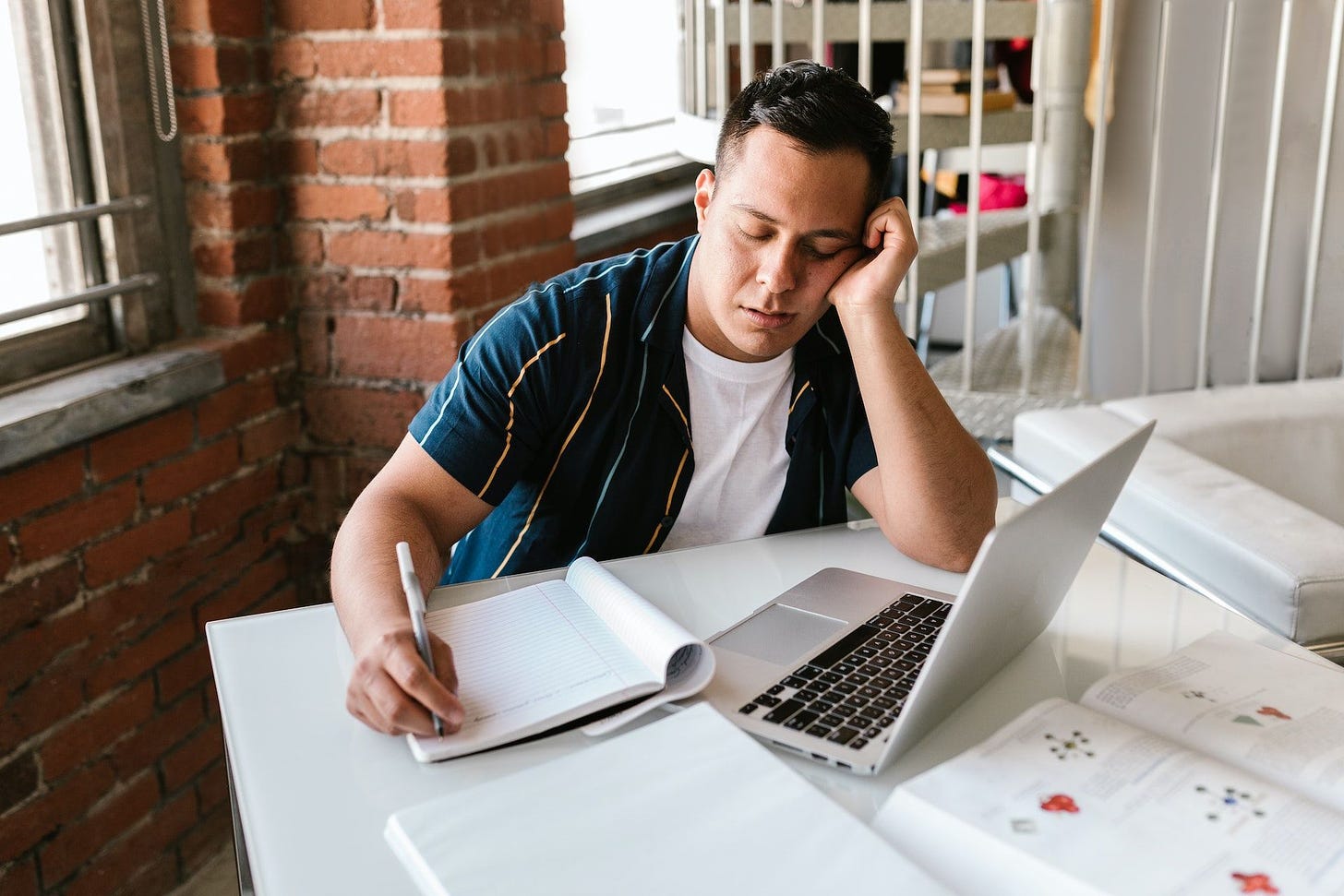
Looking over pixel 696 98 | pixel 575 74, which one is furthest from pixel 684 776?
pixel 575 74

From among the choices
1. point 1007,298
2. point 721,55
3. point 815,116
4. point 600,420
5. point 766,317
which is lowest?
point 1007,298

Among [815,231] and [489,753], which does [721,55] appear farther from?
[489,753]

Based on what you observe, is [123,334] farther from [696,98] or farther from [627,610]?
[696,98]

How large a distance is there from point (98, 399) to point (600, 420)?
81 cm

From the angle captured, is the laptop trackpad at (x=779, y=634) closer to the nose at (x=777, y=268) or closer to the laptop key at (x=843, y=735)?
the laptop key at (x=843, y=735)

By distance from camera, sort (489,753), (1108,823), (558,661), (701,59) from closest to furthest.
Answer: (1108,823) < (489,753) < (558,661) < (701,59)

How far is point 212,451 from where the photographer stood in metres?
2.08

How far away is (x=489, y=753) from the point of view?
94 centimetres

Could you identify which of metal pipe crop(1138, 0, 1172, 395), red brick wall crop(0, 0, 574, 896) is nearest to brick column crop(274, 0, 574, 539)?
red brick wall crop(0, 0, 574, 896)

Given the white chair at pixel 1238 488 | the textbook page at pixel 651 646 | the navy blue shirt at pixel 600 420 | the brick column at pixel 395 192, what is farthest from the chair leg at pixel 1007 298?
the textbook page at pixel 651 646

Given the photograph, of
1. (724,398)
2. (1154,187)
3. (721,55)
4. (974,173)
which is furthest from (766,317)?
(721,55)

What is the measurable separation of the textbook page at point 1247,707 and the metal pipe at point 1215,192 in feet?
5.36

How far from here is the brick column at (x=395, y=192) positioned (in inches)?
81.2

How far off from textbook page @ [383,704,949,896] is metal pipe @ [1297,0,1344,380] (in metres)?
2.21
